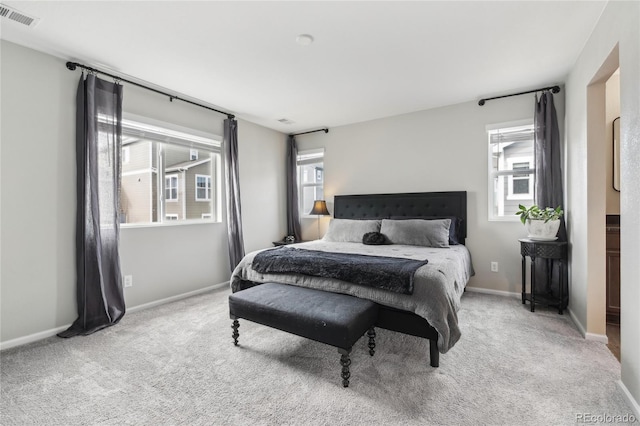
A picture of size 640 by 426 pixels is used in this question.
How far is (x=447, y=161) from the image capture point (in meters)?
3.96

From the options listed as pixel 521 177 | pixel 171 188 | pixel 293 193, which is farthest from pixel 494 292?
pixel 171 188

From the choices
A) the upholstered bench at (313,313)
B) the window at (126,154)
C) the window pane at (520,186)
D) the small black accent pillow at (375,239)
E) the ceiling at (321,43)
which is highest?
the ceiling at (321,43)

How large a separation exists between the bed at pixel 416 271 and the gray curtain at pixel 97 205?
1.20 metres

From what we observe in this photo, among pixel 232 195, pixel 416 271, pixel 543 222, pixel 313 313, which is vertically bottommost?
pixel 313 313

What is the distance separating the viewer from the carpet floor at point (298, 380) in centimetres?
157

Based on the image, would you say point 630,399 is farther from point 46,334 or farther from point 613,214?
point 46,334

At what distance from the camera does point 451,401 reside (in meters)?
1.65

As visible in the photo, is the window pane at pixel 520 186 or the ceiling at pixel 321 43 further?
the window pane at pixel 520 186

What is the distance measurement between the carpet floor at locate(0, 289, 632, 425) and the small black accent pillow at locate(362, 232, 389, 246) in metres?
1.29

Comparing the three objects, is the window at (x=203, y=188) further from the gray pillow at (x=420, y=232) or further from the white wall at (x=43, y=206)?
the gray pillow at (x=420, y=232)

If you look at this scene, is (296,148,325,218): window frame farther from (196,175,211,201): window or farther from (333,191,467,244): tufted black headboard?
(196,175,211,201): window

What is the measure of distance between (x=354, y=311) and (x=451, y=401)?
28.8 inches

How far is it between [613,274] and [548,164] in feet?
4.09
